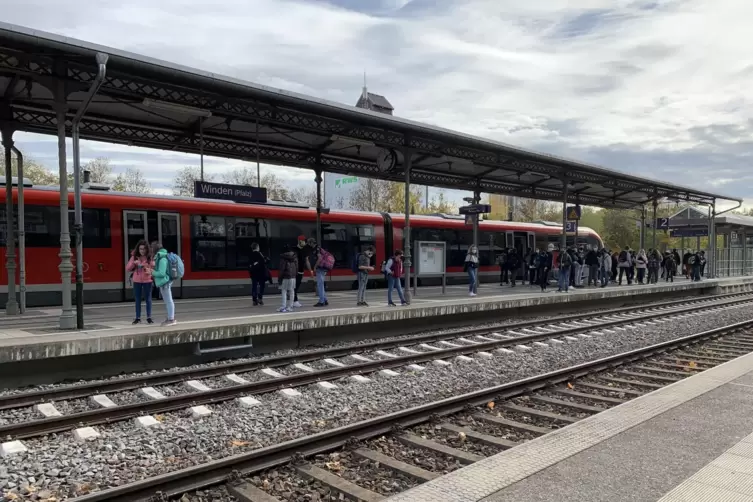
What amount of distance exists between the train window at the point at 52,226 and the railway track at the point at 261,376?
23.4 ft

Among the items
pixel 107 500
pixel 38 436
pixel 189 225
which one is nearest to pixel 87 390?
pixel 38 436

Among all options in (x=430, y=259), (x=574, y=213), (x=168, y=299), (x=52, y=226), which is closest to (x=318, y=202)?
(x=430, y=259)

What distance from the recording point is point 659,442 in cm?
514

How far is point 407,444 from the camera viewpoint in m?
5.52

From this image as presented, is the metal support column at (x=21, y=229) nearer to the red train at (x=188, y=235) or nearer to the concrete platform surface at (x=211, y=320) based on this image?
the concrete platform surface at (x=211, y=320)

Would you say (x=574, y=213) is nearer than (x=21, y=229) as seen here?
No

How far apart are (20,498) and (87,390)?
10.9 ft

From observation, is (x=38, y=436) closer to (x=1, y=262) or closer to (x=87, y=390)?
(x=87, y=390)

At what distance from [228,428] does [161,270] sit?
4.74m

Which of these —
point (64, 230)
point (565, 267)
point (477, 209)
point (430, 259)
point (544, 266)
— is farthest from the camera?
point (544, 266)

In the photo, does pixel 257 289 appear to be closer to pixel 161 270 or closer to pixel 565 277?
pixel 161 270

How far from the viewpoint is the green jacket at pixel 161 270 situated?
32.7 ft

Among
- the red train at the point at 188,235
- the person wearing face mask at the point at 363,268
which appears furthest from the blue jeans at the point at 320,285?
the red train at the point at 188,235

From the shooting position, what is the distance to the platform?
4023 millimetres
